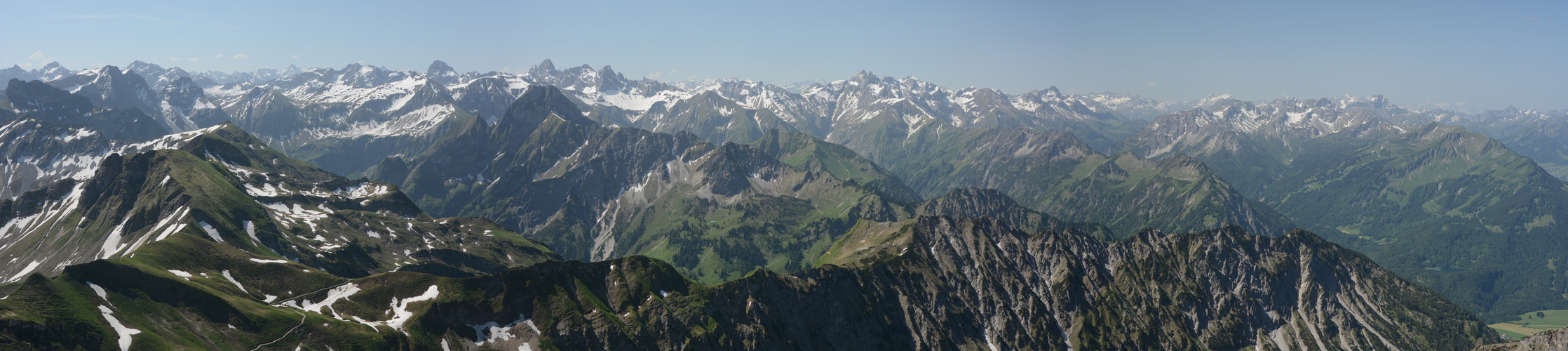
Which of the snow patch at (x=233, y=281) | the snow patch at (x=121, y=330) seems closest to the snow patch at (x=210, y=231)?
the snow patch at (x=233, y=281)

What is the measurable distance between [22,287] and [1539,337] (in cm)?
24057

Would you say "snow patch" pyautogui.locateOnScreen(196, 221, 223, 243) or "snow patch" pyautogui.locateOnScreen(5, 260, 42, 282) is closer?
"snow patch" pyautogui.locateOnScreen(5, 260, 42, 282)

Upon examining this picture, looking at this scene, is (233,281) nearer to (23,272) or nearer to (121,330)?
(121,330)

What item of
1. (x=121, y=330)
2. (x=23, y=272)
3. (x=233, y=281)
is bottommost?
(x=23, y=272)

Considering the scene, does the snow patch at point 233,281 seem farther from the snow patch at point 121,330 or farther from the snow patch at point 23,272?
the snow patch at point 23,272

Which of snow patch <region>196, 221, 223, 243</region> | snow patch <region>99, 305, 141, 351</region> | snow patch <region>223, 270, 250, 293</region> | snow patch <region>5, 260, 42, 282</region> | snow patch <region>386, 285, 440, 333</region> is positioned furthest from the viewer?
snow patch <region>196, 221, 223, 243</region>

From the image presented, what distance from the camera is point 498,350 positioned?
12438cm

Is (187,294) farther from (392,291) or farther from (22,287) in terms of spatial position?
(392,291)

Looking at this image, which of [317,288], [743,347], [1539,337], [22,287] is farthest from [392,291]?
[1539,337]

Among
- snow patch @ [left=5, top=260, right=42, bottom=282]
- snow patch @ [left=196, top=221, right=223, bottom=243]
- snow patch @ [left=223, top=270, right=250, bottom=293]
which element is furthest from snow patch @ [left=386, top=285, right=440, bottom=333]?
snow patch @ [left=5, top=260, right=42, bottom=282]

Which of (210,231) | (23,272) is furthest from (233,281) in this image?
(23,272)

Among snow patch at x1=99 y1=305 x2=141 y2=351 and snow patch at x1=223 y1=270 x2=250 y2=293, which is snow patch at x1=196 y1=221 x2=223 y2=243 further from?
snow patch at x1=99 y1=305 x2=141 y2=351

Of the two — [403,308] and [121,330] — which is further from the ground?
[121,330]

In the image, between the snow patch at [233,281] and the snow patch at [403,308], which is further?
the snow patch at [233,281]
